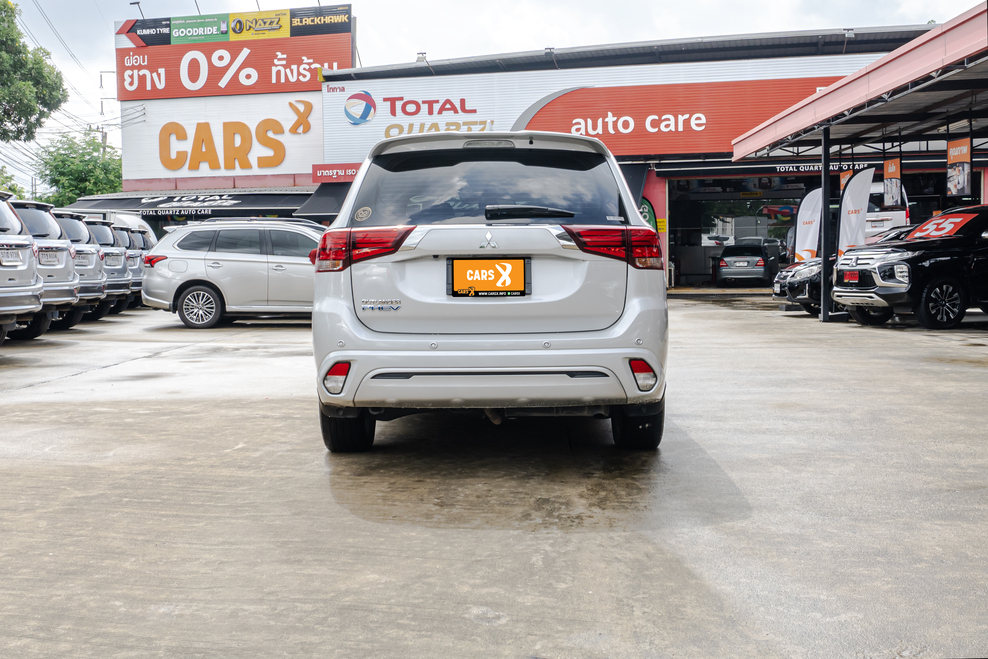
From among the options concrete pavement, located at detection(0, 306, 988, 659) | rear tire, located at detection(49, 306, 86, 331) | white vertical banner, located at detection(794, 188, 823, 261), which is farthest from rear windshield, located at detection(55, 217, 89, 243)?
white vertical banner, located at detection(794, 188, 823, 261)

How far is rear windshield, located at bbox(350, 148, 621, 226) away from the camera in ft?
14.6

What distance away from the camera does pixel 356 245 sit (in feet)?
14.5

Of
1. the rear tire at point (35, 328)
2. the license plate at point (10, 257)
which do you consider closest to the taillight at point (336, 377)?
the license plate at point (10, 257)

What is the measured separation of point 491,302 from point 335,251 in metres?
0.81

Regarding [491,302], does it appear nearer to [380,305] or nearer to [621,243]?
[380,305]

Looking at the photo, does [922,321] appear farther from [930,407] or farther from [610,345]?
[610,345]

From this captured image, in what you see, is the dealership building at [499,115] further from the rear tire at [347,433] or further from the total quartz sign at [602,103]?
the rear tire at [347,433]

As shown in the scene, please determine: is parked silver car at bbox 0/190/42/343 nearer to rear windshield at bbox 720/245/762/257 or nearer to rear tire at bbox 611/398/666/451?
rear tire at bbox 611/398/666/451

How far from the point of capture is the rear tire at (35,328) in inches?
480

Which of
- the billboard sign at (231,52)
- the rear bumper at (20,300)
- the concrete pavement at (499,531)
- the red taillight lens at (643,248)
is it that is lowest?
the concrete pavement at (499,531)

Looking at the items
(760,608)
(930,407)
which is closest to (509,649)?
(760,608)

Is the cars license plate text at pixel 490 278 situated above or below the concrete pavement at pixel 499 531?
above

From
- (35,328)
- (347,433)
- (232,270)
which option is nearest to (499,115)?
(232,270)

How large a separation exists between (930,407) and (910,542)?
3276 mm
